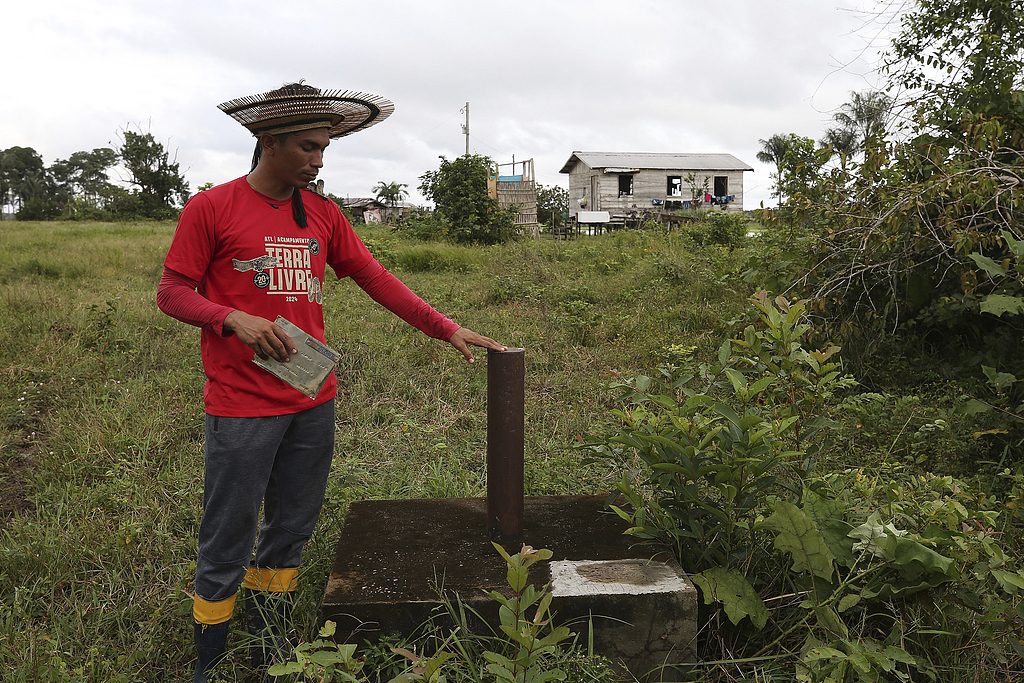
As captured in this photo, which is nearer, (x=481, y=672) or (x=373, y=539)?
(x=481, y=672)

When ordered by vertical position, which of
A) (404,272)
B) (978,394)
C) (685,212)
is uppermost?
(685,212)

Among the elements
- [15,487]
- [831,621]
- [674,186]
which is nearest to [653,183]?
[674,186]

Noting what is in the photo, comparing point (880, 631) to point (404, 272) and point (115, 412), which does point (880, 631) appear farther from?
point (404, 272)

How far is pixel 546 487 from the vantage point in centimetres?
345

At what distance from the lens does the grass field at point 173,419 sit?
256 cm

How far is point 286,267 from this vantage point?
2.12 meters

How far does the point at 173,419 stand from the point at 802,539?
375 centimetres

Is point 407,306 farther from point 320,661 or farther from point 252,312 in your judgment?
point 320,661

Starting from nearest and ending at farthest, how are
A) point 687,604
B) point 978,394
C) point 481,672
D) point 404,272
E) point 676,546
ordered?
point 481,672, point 687,604, point 676,546, point 978,394, point 404,272

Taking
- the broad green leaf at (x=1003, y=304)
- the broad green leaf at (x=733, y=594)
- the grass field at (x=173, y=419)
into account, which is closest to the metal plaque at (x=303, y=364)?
the grass field at (x=173, y=419)

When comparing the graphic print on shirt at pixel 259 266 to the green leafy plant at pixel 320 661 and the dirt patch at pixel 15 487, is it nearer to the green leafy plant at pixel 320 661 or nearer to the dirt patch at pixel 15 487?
the green leafy plant at pixel 320 661

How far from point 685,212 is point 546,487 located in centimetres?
1719

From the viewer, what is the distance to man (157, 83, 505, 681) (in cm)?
198

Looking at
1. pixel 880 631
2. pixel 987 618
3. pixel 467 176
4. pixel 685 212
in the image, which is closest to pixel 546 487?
pixel 880 631
